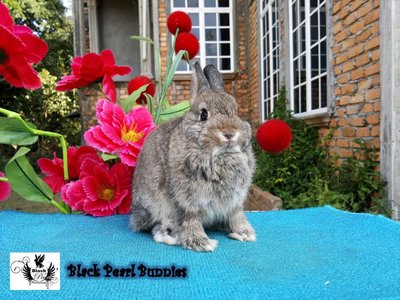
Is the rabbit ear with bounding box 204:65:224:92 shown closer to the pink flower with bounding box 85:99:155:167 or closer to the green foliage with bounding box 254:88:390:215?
the pink flower with bounding box 85:99:155:167

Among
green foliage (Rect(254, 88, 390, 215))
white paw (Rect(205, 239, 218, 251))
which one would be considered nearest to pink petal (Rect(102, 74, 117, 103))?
white paw (Rect(205, 239, 218, 251))

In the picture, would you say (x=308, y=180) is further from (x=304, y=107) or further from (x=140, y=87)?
(x=140, y=87)

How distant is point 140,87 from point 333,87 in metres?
2.70

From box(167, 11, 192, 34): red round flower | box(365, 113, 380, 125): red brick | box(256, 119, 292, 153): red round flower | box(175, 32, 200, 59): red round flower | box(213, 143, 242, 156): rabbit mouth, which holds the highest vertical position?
box(167, 11, 192, 34): red round flower

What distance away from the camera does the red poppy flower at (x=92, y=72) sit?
1386mm

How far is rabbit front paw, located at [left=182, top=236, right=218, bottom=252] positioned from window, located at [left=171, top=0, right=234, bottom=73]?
6.00 m

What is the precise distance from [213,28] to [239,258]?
22.4 ft

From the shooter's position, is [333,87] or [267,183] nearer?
[333,87]

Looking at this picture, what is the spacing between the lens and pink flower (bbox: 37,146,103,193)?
1.45m

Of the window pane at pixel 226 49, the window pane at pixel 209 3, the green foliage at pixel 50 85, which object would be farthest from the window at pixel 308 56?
the green foliage at pixel 50 85

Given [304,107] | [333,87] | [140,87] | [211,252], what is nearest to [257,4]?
[304,107]

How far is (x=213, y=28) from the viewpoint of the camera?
7406mm

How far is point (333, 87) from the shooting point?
3.70m

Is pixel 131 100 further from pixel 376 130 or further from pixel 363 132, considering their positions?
pixel 363 132
